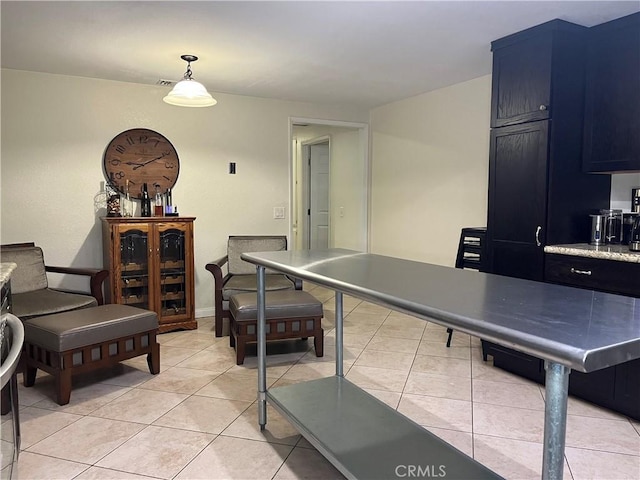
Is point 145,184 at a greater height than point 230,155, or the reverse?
point 230,155

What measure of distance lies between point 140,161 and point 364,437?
133 inches

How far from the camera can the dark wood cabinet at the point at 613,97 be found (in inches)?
104

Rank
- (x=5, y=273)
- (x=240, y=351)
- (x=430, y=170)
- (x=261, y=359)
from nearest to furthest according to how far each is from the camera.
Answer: (x=5, y=273), (x=261, y=359), (x=240, y=351), (x=430, y=170)

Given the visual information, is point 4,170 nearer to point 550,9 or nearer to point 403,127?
point 403,127

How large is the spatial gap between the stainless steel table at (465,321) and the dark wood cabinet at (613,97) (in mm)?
1728

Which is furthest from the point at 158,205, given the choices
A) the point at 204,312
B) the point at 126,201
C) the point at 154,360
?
the point at 154,360

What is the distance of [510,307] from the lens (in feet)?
3.74

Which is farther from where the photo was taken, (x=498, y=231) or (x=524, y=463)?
(x=498, y=231)

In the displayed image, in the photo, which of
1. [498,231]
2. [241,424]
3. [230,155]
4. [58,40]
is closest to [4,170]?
[58,40]

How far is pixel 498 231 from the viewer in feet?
10.2

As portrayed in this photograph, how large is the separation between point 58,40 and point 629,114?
3626mm

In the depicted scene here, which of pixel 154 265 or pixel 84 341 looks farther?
pixel 154 265

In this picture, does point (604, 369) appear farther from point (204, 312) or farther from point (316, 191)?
point (316, 191)

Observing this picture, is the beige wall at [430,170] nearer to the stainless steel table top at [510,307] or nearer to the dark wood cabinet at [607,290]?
the dark wood cabinet at [607,290]
